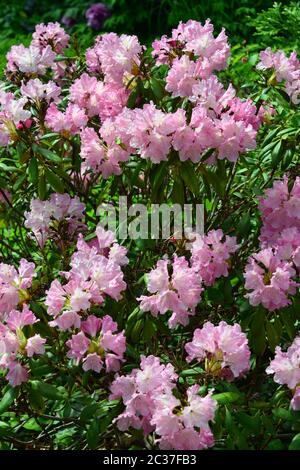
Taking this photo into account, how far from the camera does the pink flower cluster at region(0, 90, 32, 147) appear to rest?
240cm

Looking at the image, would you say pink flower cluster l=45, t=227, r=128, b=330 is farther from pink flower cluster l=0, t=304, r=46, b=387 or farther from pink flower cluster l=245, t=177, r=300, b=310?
pink flower cluster l=245, t=177, r=300, b=310

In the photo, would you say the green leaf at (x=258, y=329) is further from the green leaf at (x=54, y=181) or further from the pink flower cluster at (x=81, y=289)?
the green leaf at (x=54, y=181)

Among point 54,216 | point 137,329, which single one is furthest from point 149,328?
point 54,216

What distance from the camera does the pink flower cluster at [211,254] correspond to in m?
2.30

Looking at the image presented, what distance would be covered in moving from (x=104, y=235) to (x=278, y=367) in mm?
616

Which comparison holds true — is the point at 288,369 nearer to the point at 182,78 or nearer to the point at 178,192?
the point at 178,192

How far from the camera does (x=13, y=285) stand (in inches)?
87.7

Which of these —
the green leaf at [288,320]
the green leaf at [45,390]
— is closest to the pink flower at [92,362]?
the green leaf at [45,390]

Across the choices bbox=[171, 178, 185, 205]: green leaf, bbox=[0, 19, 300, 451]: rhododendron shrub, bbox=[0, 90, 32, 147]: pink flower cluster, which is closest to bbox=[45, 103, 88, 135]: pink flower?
bbox=[0, 19, 300, 451]: rhododendron shrub

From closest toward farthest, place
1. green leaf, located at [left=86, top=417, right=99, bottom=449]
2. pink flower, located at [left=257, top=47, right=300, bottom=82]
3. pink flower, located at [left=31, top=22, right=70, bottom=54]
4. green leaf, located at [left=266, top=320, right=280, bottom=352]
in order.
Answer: green leaf, located at [left=86, top=417, right=99, bottom=449] → green leaf, located at [left=266, top=320, right=280, bottom=352] → pink flower, located at [left=257, top=47, right=300, bottom=82] → pink flower, located at [left=31, top=22, right=70, bottom=54]

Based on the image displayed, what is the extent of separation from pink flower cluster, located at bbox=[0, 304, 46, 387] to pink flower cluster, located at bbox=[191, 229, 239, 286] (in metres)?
0.47

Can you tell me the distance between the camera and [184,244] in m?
2.42
